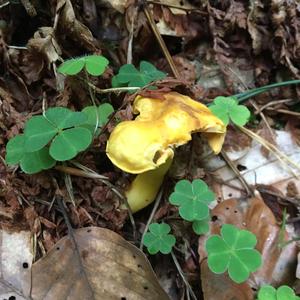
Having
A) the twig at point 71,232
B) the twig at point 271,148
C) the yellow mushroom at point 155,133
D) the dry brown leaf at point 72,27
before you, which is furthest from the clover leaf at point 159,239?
the dry brown leaf at point 72,27

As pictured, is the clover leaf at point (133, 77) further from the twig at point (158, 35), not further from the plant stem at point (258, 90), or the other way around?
the plant stem at point (258, 90)

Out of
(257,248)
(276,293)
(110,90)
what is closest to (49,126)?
(110,90)

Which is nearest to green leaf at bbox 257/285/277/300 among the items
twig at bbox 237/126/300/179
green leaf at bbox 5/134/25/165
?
twig at bbox 237/126/300/179

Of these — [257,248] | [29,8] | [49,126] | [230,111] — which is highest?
[29,8]

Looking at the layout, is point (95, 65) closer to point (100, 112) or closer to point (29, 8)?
point (100, 112)

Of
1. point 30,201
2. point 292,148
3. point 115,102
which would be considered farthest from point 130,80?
point 292,148

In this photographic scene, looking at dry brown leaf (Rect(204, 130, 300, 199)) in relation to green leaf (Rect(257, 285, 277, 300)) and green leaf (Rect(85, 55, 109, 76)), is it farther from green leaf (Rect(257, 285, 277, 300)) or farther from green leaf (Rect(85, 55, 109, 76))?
green leaf (Rect(85, 55, 109, 76))

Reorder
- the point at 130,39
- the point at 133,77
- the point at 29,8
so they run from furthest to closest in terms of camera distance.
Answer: the point at 130,39 → the point at 29,8 → the point at 133,77
